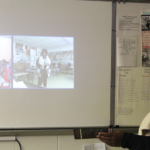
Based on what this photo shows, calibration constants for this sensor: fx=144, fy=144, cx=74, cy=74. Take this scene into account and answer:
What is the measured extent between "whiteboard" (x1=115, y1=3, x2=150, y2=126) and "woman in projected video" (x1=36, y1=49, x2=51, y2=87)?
2.05ft

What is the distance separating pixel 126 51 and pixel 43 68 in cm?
75

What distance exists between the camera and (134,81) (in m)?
1.29

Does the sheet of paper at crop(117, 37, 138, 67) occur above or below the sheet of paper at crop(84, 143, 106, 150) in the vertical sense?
above

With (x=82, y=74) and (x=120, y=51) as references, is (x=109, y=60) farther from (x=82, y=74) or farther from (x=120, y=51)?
(x=82, y=74)

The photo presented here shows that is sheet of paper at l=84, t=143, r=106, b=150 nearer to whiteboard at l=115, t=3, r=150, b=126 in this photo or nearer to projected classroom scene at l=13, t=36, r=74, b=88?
whiteboard at l=115, t=3, r=150, b=126

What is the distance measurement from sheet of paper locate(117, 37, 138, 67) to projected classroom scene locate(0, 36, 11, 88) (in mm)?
966

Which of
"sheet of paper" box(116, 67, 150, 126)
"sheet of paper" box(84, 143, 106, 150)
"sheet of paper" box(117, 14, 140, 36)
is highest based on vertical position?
"sheet of paper" box(117, 14, 140, 36)

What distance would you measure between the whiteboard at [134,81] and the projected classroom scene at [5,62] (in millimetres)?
957

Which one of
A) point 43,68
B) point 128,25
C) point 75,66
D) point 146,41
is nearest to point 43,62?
point 43,68

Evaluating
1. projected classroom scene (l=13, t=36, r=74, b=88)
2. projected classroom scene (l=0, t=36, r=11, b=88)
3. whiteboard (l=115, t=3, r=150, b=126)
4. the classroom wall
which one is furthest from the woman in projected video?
whiteboard (l=115, t=3, r=150, b=126)

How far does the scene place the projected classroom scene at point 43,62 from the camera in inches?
49.5

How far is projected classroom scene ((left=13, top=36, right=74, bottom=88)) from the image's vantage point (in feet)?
4.13

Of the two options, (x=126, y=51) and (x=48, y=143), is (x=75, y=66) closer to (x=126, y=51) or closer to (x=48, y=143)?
(x=126, y=51)

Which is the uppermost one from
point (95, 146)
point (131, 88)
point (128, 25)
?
point (128, 25)
